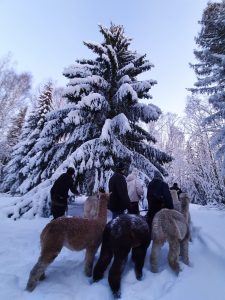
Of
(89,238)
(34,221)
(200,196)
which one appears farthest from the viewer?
(200,196)

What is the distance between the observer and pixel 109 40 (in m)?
13.1

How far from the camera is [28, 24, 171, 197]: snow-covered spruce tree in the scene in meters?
10.1

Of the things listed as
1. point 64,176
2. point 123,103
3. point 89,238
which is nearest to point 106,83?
point 123,103

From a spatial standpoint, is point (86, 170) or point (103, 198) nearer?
point (103, 198)

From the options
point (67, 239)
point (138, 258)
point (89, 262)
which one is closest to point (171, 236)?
point (138, 258)

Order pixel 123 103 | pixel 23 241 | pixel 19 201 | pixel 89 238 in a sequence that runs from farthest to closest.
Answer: pixel 123 103 → pixel 19 201 → pixel 23 241 → pixel 89 238

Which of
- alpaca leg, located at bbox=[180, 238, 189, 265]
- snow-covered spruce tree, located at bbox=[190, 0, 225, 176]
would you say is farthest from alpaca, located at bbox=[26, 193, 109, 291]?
snow-covered spruce tree, located at bbox=[190, 0, 225, 176]

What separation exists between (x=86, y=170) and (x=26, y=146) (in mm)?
13604

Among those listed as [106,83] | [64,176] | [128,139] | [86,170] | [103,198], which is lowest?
[103,198]

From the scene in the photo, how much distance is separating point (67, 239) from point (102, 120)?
24.7 feet

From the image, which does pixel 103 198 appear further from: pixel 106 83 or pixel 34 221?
pixel 106 83

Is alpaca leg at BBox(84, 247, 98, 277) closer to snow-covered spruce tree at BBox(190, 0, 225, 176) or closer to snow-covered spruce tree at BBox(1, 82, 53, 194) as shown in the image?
snow-covered spruce tree at BBox(190, 0, 225, 176)

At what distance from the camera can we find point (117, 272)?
13.5 feet

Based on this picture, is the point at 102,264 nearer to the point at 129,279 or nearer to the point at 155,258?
the point at 129,279
